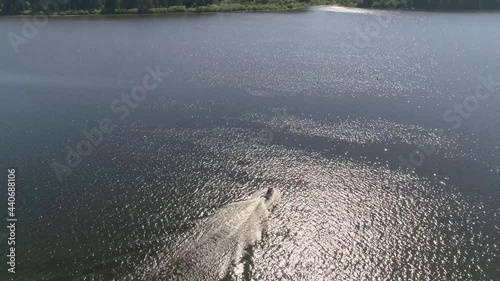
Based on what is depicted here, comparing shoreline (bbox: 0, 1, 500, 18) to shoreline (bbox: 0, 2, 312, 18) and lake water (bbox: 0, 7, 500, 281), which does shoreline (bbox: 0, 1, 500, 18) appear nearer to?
shoreline (bbox: 0, 2, 312, 18)

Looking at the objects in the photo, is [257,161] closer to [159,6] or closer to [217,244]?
[217,244]

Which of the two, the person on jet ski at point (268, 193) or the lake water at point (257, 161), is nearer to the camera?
the lake water at point (257, 161)

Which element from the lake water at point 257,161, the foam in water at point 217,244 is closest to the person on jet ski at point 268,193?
the foam in water at point 217,244

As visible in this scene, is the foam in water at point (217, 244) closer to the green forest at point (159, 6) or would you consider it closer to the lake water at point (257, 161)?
the lake water at point (257, 161)

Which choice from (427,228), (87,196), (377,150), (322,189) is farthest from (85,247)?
(377,150)

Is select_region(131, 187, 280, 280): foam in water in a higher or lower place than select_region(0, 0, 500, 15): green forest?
lower

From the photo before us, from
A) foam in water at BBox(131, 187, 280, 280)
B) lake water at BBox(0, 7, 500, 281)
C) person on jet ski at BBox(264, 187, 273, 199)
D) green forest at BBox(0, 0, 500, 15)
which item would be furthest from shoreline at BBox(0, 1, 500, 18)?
foam in water at BBox(131, 187, 280, 280)
